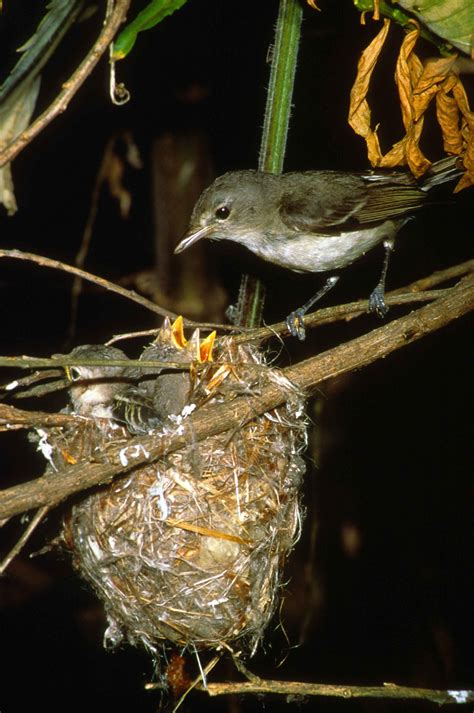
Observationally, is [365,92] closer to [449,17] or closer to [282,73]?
[449,17]

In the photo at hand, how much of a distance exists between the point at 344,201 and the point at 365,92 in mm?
1286

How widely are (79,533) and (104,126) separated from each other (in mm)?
2864

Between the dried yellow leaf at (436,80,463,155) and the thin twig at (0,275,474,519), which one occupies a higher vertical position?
the dried yellow leaf at (436,80,463,155)

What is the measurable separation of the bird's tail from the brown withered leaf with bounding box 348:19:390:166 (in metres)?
0.80

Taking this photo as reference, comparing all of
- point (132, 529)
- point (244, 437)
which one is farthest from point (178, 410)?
point (132, 529)

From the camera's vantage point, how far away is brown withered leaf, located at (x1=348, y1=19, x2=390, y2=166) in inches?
109

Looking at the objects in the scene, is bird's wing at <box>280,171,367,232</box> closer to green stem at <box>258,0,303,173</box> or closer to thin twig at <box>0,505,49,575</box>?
green stem at <box>258,0,303,173</box>

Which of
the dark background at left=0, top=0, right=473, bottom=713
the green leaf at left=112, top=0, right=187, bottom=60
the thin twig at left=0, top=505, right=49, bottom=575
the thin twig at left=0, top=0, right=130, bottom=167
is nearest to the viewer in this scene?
the thin twig at left=0, top=505, right=49, bottom=575

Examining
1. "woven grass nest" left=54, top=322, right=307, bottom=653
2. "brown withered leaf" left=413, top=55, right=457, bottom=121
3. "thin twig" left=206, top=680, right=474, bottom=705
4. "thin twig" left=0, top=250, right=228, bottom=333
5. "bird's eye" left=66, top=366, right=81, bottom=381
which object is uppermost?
"brown withered leaf" left=413, top=55, right=457, bottom=121

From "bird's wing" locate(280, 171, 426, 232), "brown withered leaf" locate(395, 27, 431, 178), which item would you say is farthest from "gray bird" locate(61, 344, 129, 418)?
"brown withered leaf" locate(395, 27, 431, 178)

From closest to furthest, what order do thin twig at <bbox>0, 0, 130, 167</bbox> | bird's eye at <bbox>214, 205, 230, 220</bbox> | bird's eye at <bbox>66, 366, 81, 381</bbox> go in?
thin twig at <bbox>0, 0, 130, 167</bbox>, bird's eye at <bbox>66, 366, 81, 381</bbox>, bird's eye at <bbox>214, 205, 230, 220</bbox>

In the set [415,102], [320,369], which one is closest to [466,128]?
[415,102]

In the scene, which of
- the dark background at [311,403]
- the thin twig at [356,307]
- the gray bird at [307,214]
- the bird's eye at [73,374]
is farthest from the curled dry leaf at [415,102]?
the dark background at [311,403]

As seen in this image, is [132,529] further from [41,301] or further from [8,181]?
[41,301]
